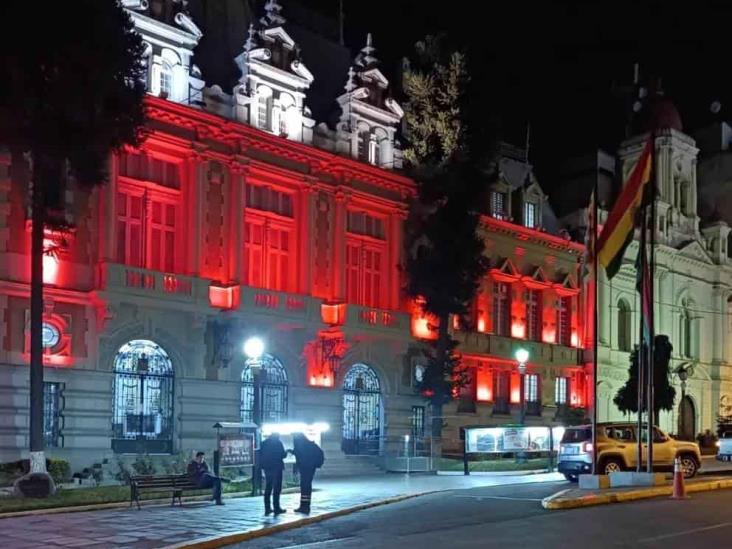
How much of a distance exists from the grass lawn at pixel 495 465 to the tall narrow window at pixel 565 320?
1254 centimetres

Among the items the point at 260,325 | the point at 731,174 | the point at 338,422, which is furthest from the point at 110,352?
the point at 731,174

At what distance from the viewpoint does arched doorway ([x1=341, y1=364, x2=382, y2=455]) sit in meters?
40.1

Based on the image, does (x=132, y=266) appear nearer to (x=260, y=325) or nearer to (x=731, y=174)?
(x=260, y=325)

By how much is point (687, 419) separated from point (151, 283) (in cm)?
4056

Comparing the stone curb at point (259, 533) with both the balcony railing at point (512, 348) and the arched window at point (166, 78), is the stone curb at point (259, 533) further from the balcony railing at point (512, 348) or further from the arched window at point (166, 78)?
the balcony railing at point (512, 348)

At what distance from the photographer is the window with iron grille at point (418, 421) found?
42594mm

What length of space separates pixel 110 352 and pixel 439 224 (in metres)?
15.1

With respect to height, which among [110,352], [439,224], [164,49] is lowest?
[110,352]

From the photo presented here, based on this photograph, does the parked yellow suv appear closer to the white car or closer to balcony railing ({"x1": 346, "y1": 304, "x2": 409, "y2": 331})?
balcony railing ({"x1": 346, "y1": 304, "x2": 409, "y2": 331})

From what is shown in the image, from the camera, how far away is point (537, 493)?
2728cm

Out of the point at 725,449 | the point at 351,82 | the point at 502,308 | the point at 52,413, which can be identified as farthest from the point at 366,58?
the point at 725,449

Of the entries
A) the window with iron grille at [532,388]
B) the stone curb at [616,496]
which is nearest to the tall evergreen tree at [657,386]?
the window with iron grille at [532,388]

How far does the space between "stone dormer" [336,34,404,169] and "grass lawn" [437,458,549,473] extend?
12478 millimetres

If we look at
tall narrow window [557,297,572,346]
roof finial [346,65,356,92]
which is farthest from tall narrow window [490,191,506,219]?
roof finial [346,65,356,92]
